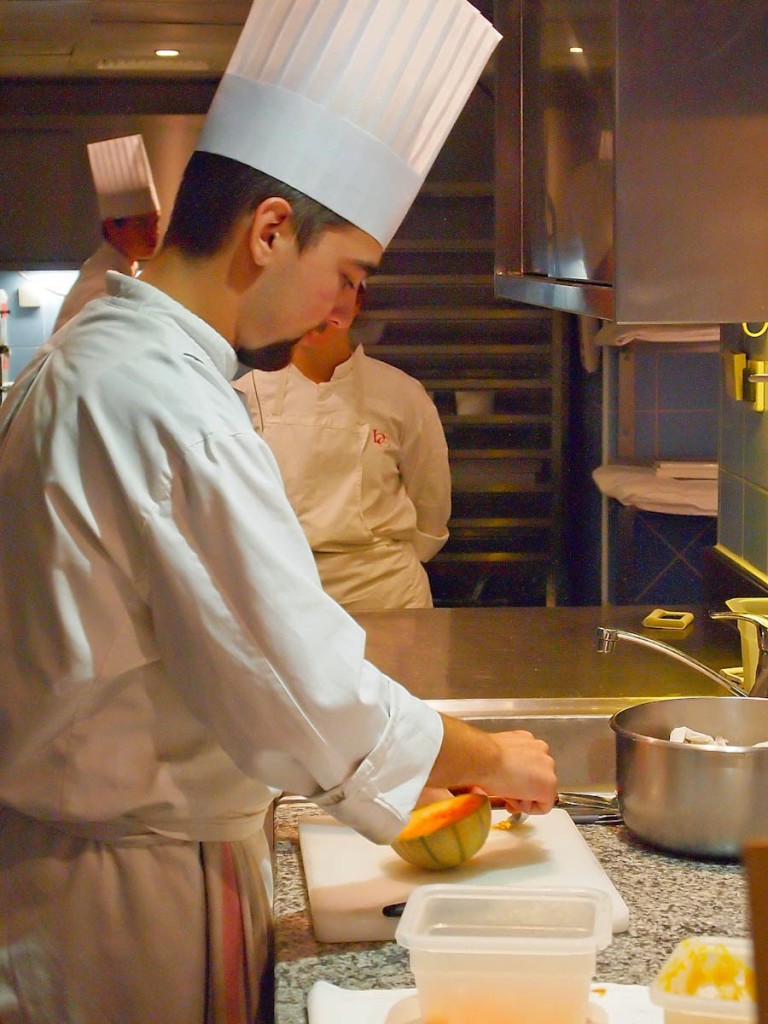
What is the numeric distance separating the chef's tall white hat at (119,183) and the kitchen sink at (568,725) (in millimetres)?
1722

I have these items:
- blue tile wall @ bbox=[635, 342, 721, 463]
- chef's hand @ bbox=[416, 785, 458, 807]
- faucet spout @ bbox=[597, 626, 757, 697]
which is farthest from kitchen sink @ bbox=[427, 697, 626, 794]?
blue tile wall @ bbox=[635, 342, 721, 463]

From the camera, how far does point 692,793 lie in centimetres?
135

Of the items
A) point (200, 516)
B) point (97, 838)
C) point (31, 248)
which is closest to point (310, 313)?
point (200, 516)

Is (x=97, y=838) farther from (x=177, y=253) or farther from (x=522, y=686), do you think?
(x=522, y=686)

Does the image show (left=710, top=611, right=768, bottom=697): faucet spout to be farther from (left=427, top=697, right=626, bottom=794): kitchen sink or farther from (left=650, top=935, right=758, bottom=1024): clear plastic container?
(left=650, top=935, right=758, bottom=1024): clear plastic container

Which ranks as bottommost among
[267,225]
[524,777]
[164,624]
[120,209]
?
[524,777]

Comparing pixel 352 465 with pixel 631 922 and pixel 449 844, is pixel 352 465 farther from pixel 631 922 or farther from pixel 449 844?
pixel 631 922

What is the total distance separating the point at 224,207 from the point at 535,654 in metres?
1.12

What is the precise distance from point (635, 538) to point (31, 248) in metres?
2.06

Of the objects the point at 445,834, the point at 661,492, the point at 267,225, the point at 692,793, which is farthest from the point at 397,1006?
the point at 661,492

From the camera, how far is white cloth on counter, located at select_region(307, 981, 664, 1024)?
1.02 meters

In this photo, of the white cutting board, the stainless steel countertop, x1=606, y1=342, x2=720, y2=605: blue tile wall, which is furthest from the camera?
x1=606, y1=342, x2=720, y2=605: blue tile wall

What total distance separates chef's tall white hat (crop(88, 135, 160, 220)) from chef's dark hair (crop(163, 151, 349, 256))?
191cm

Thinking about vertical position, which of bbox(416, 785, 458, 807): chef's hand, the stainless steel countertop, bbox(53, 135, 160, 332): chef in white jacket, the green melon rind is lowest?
the green melon rind
